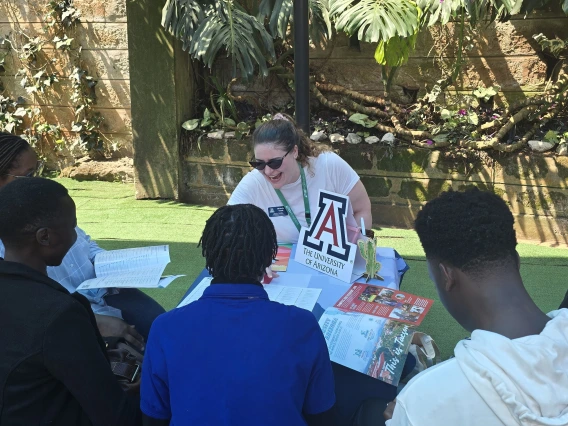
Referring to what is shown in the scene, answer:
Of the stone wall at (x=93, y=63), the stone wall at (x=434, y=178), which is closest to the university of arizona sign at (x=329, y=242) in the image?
the stone wall at (x=434, y=178)

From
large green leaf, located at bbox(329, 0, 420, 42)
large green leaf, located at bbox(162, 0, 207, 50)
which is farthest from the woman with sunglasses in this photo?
large green leaf, located at bbox(162, 0, 207, 50)

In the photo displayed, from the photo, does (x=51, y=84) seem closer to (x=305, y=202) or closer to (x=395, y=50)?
(x=395, y=50)

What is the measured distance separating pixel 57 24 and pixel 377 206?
4.04 metres

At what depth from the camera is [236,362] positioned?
1.33 m

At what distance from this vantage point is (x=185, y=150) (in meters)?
5.70

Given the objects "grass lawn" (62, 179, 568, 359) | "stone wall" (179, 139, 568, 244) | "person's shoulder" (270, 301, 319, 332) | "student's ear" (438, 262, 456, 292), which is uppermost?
"student's ear" (438, 262, 456, 292)

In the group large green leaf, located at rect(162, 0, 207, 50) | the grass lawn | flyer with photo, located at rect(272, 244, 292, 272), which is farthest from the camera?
large green leaf, located at rect(162, 0, 207, 50)

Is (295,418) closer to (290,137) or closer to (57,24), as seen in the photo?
(290,137)

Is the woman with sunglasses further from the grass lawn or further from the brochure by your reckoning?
the grass lawn

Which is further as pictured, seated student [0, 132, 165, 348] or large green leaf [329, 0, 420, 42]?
large green leaf [329, 0, 420, 42]

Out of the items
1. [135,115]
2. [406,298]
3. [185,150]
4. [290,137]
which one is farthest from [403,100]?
[406,298]

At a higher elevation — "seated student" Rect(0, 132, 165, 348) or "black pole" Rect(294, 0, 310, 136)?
"black pole" Rect(294, 0, 310, 136)

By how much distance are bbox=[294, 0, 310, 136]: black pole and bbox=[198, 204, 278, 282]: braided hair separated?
1927 millimetres

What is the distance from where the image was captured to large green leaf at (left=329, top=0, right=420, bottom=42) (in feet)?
14.8
